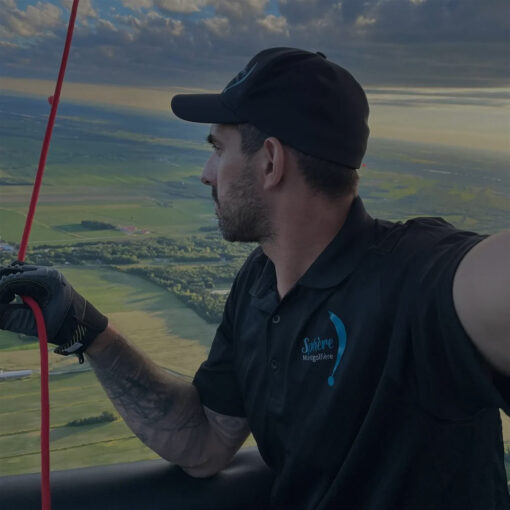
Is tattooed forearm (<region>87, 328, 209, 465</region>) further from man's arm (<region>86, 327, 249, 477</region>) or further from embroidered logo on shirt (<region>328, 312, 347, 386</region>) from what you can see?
embroidered logo on shirt (<region>328, 312, 347, 386</region>)

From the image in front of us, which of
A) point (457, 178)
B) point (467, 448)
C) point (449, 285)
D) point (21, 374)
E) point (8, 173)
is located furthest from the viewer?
point (457, 178)

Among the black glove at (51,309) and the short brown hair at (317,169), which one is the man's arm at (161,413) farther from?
the short brown hair at (317,169)

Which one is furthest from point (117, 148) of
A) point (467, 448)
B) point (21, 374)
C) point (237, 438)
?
point (467, 448)

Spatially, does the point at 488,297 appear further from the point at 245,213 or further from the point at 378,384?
the point at 245,213

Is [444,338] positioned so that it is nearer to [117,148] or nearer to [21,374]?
[21,374]

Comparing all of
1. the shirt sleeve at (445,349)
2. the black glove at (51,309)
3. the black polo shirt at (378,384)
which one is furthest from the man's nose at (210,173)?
the shirt sleeve at (445,349)

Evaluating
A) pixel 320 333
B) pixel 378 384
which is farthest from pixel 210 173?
pixel 378 384
